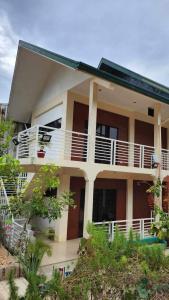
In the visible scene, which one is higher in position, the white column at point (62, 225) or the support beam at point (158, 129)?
the support beam at point (158, 129)

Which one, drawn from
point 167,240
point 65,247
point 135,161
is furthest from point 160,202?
point 65,247

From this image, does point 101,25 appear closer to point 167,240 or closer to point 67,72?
point 67,72

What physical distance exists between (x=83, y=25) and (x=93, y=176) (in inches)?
360

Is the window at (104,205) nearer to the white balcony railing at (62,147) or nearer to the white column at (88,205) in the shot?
the white balcony railing at (62,147)

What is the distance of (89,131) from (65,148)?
171 cm

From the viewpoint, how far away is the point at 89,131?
361 inches

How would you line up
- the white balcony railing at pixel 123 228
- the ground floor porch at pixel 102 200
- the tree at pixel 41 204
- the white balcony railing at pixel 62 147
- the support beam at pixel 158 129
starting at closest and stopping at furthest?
1. the tree at pixel 41 204
2. the white balcony railing at pixel 62 147
3. the white balcony railing at pixel 123 228
4. the ground floor porch at pixel 102 200
5. the support beam at pixel 158 129

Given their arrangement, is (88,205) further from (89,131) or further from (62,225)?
(89,131)

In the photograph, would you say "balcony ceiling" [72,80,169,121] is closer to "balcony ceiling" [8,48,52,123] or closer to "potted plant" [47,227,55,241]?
Result: "balcony ceiling" [8,48,52,123]

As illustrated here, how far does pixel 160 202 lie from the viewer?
10961 millimetres

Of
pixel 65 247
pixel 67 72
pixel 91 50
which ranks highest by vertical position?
pixel 91 50

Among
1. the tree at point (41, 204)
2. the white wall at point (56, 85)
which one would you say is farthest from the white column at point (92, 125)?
the tree at point (41, 204)

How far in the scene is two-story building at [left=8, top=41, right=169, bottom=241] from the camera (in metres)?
9.16

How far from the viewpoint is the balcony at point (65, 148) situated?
8531 mm
